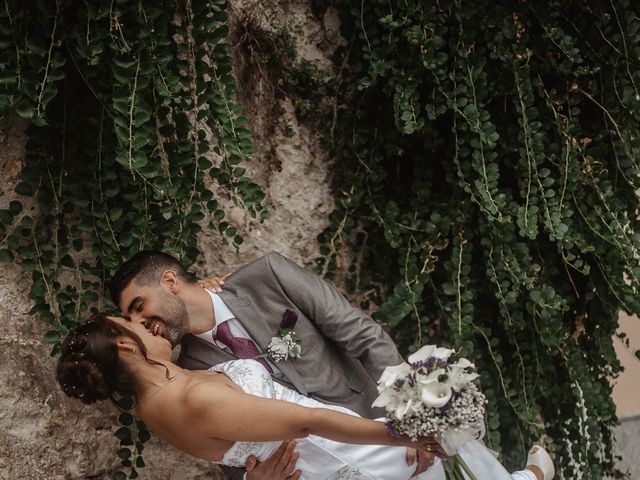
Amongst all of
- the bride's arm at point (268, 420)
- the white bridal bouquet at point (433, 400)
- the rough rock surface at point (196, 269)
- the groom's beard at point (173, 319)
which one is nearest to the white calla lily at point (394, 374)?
the white bridal bouquet at point (433, 400)

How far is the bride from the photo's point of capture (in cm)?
230

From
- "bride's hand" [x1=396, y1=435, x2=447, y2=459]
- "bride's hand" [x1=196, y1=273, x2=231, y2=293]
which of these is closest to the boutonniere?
"bride's hand" [x1=196, y1=273, x2=231, y2=293]

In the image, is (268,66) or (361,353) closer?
(361,353)

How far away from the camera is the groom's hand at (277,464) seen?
2.57m

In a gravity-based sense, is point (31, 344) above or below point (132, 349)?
below

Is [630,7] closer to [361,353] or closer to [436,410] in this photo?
[361,353]

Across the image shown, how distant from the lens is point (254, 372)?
2.62 metres

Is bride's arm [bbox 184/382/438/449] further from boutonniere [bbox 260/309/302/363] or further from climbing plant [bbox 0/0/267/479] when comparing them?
climbing plant [bbox 0/0/267/479]

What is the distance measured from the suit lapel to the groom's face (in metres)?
0.22

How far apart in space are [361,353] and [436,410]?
70cm

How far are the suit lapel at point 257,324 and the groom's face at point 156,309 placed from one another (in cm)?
22

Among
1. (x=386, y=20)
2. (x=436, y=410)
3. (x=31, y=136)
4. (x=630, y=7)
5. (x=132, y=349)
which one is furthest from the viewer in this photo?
(x=630, y=7)

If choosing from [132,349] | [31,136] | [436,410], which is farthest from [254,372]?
[31,136]

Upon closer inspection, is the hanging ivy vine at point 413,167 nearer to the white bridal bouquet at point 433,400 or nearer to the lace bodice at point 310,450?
the lace bodice at point 310,450
